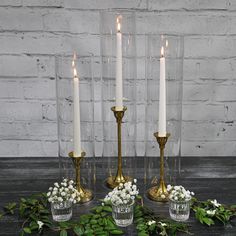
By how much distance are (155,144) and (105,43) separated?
0.27m

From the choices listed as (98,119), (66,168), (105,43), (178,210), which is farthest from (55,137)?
(178,210)

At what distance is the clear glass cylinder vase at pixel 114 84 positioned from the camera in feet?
4.01

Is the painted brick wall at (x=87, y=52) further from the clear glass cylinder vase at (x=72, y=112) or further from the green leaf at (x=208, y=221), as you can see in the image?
the green leaf at (x=208, y=221)

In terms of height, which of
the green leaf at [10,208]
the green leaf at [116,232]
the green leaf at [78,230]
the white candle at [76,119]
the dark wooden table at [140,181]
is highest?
the white candle at [76,119]

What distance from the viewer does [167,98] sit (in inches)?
48.4

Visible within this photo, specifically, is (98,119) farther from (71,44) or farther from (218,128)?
(218,128)

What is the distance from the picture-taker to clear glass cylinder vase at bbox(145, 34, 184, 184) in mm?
1206

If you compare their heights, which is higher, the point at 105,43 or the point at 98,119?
the point at 105,43

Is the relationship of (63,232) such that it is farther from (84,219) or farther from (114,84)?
(114,84)

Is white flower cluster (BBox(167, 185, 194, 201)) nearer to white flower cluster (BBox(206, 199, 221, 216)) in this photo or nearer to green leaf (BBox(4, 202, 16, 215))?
white flower cluster (BBox(206, 199, 221, 216))

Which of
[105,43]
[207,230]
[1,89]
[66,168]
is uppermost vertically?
[105,43]

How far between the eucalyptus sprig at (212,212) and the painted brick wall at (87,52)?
54cm

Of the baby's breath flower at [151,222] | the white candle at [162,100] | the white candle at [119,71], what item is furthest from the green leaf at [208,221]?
the white candle at [119,71]

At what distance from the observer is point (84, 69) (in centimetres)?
120
